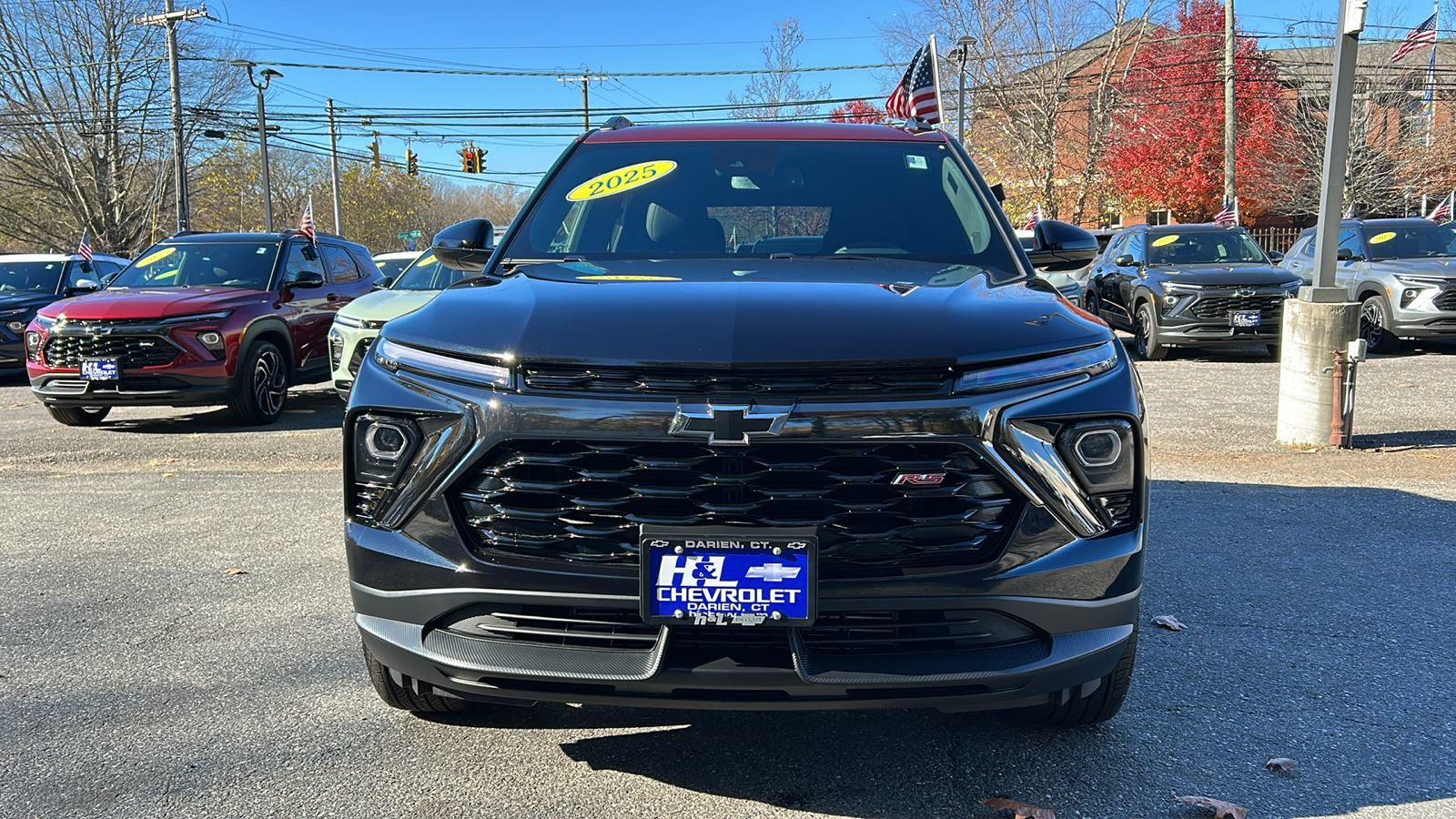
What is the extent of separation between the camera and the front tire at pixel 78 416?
967 cm

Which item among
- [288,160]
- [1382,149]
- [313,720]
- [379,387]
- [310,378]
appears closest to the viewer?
[379,387]

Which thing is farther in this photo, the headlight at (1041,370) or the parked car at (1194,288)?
the parked car at (1194,288)

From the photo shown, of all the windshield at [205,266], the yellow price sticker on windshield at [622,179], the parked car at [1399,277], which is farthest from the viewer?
the parked car at [1399,277]

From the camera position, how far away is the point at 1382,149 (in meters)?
32.3

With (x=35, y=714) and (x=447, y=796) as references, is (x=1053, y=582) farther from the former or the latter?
(x=35, y=714)

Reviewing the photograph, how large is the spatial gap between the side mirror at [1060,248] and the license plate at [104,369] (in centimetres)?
779

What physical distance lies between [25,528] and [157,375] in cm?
334

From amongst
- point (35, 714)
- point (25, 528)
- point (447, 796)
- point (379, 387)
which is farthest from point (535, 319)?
point (25, 528)

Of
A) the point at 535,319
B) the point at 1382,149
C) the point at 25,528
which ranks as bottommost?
the point at 25,528

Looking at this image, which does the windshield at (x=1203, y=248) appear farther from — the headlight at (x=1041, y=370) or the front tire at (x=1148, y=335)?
the headlight at (x=1041, y=370)

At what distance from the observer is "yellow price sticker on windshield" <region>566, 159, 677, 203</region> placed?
3.80 meters

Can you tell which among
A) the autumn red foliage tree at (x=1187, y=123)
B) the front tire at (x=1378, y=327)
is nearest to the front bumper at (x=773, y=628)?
the front tire at (x=1378, y=327)

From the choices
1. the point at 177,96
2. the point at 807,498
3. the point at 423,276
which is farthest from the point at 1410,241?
the point at 177,96

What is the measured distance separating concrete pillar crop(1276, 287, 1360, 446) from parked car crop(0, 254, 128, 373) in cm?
1358
